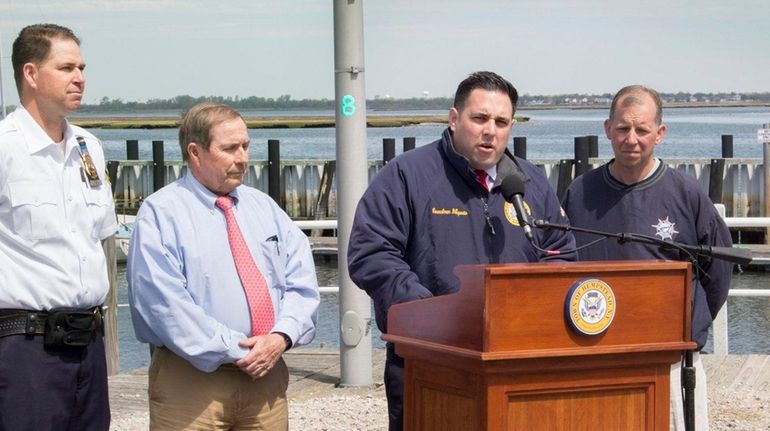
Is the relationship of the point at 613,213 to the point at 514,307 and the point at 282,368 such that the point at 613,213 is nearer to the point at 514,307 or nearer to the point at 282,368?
the point at 282,368

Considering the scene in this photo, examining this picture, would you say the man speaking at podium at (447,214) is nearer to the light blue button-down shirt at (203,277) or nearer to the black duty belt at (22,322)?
the light blue button-down shirt at (203,277)

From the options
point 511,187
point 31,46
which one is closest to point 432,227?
point 511,187

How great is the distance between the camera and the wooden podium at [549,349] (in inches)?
145

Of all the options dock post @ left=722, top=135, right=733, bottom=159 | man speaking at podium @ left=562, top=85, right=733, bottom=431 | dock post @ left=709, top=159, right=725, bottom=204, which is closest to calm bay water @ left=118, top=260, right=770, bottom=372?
A: dock post @ left=709, top=159, right=725, bottom=204

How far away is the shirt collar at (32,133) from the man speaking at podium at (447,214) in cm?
116

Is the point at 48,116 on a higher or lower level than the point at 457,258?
higher

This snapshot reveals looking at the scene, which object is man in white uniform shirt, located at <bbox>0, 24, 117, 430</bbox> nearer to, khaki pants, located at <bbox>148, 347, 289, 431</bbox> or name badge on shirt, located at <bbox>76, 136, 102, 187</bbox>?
name badge on shirt, located at <bbox>76, 136, 102, 187</bbox>

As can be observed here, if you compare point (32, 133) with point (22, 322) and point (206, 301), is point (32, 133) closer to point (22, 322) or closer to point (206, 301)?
point (22, 322)

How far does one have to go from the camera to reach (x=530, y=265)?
3.75 metres

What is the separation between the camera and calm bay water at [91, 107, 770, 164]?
220 ft

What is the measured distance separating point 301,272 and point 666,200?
1.65 metres

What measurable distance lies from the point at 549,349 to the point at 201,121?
5.72ft

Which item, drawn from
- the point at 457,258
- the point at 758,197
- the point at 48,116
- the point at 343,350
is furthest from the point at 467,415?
the point at 758,197

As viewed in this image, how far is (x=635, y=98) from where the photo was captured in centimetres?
550
